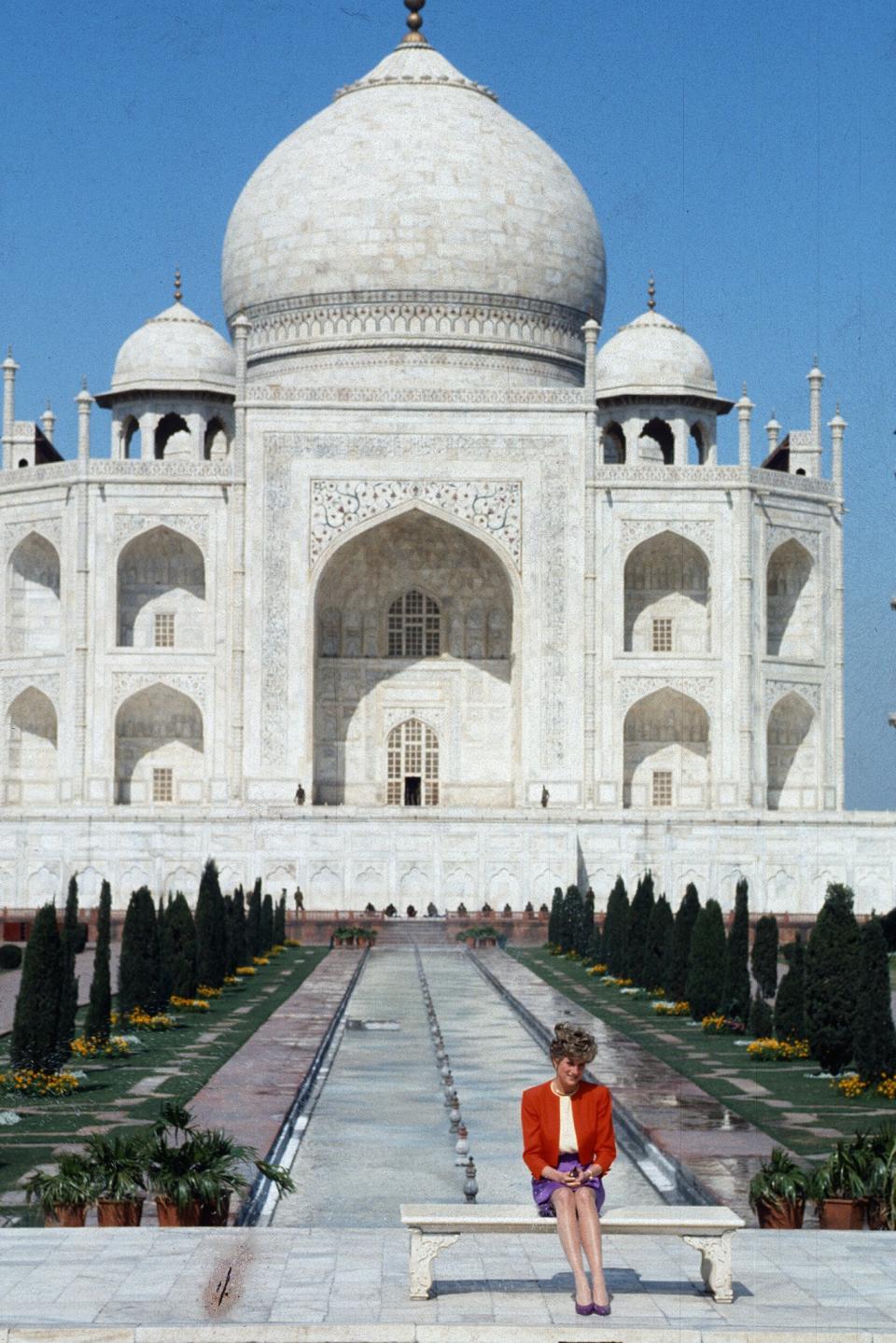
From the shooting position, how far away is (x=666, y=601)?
1422 inches

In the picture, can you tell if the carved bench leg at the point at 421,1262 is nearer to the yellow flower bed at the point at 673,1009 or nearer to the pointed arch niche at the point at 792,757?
the yellow flower bed at the point at 673,1009

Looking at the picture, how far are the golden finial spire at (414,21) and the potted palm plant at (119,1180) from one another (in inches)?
1398

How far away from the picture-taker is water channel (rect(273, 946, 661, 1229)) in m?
9.20

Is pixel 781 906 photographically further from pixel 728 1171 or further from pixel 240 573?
pixel 728 1171

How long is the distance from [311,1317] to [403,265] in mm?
32607

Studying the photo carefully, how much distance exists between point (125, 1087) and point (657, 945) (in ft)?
29.6

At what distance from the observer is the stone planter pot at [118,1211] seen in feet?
25.2

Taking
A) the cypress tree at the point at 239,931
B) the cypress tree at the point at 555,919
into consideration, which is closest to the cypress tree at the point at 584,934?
the cypress tree at the point at 555,919

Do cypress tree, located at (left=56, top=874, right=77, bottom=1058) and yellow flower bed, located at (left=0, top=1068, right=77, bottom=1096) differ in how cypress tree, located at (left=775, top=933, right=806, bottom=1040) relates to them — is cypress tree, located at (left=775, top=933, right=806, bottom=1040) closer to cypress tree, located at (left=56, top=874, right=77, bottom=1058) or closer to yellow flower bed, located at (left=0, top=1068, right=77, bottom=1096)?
cypress tree, located at (left=56, top=874, right=77, bottom=1058)

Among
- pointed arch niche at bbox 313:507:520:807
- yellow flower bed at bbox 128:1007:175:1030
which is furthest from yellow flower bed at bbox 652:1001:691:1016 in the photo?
pointed arch niche at bbox 313:507:520:807

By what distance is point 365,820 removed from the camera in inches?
1183

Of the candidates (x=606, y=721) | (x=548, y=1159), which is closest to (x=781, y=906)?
(x=606, y=721)

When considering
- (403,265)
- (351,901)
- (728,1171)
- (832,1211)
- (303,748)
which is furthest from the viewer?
(403,265)

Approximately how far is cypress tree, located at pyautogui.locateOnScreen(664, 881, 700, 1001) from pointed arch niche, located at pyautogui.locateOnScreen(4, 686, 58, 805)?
61.8ft
